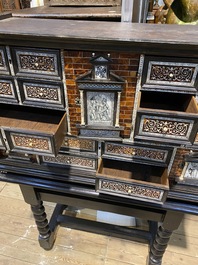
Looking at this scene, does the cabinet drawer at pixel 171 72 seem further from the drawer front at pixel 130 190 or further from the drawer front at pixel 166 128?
the drawer front at pixel 130 190

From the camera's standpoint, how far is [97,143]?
3.01 ft

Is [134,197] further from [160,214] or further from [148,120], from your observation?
[148,120]

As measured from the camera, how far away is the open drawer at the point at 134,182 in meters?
0.85

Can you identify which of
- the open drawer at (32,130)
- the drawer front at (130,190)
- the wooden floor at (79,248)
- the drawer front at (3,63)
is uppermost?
the drawer front at (3,63)

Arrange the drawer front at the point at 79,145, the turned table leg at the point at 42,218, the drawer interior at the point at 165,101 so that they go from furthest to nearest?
the turned table leg at the point at 42,218
the drawer front at the point at 79,145
the drawer interior at the point at 165,101

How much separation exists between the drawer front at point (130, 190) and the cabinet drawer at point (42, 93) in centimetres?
37

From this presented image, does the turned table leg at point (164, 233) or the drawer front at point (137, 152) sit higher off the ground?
the drawer front at point (137, 152)

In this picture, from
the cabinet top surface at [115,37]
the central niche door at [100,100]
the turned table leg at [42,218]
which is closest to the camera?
the cabinet top surface at [115,37]

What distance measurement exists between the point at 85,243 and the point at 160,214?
0.70 m

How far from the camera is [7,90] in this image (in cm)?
82

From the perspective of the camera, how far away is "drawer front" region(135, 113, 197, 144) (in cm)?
67

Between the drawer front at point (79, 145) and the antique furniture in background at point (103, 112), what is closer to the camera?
the antique furniture in background at point (103, 112)

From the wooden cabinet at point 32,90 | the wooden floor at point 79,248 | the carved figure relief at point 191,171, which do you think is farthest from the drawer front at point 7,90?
the wooden floor at point 79,248

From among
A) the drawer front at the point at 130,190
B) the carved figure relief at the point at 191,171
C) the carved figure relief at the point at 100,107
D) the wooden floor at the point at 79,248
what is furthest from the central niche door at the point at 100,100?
the wooden floor at the point at 79,248
